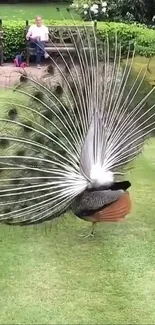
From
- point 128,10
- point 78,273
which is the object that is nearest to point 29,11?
point 128,10

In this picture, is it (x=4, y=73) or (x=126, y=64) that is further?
(x=4, y=73)

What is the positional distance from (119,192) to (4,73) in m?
6.77

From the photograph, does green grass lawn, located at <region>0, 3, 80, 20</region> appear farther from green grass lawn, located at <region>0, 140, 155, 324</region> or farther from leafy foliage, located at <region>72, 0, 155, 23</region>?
green grass lawn, located at <region>0, 140, 155, 324</region>

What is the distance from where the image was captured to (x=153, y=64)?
1030 centimetres

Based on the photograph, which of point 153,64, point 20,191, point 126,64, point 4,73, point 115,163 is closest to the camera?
point 20,191

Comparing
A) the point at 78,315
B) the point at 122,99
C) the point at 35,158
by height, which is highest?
the point at 122,99

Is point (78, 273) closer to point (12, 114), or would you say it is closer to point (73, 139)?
point (73, 139)

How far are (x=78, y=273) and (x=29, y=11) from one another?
17.2m

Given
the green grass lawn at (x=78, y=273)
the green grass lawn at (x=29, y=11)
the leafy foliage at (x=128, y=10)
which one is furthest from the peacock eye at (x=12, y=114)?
the green grass lawn at (x=29, y=11)

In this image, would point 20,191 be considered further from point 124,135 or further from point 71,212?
point 124,135

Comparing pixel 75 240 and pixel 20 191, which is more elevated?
pixel 20 191

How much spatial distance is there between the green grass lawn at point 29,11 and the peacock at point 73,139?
1357cm

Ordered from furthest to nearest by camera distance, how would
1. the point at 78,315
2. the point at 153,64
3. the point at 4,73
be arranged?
1. the point at 4,73
2. the point at 153,64
3. the point at 78,315

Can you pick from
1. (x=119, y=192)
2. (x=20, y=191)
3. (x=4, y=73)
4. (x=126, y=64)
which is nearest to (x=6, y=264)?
(x=20, y=191)
